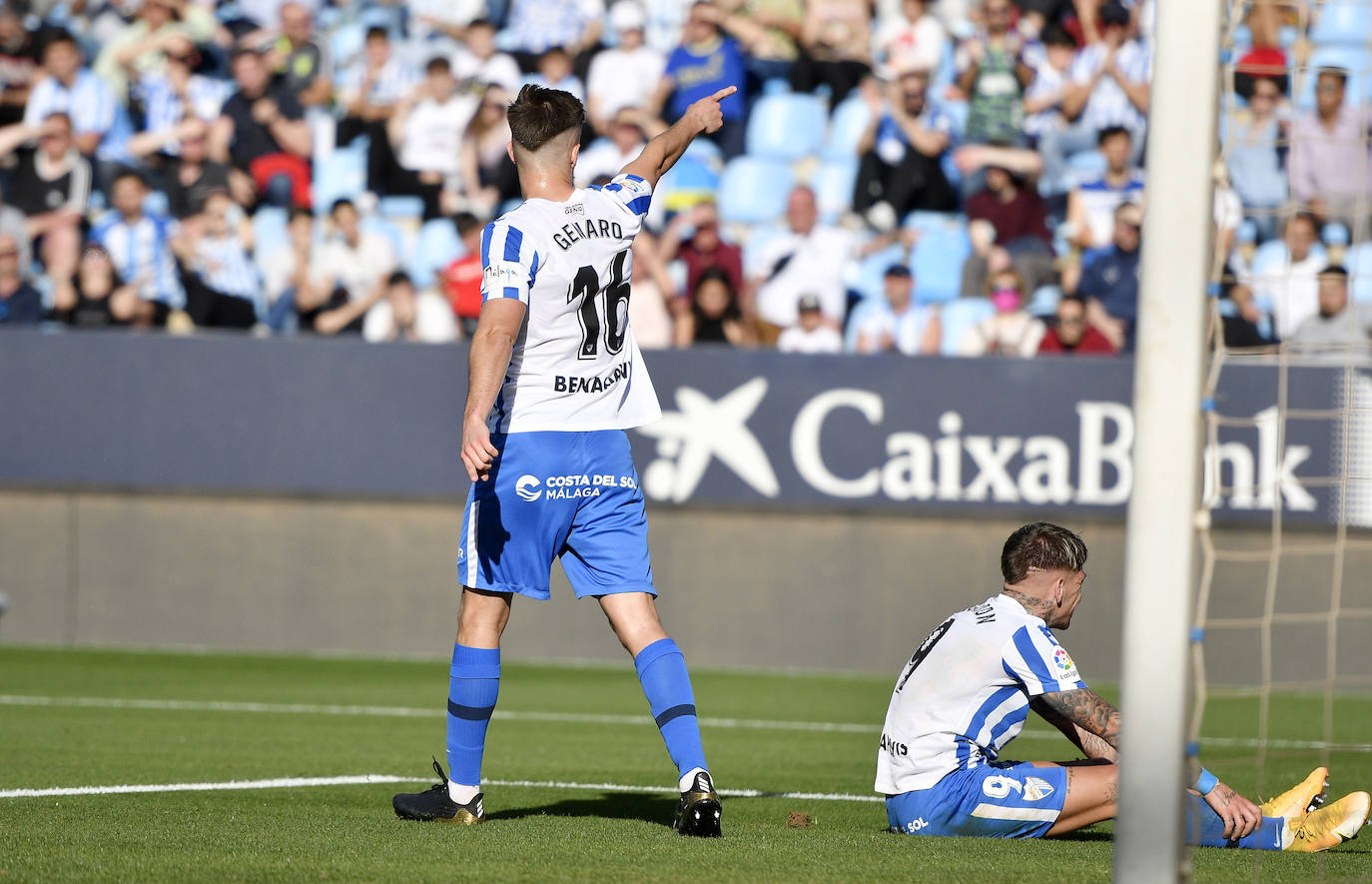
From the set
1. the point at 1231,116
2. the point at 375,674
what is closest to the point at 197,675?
the point at 375,674

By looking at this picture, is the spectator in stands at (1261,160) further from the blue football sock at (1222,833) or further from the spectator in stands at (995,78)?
the blue football sock at (1222,833)

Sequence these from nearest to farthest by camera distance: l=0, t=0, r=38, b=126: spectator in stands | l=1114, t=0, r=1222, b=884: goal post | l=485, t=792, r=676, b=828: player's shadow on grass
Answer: l=1114, t=0, r=1222, b=884: goal post, l=485, t=792, r=676, b=828: player's shadow on grass, l=0, t=0, r=38, b=126: spectator in stands

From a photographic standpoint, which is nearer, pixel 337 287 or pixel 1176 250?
pixel 1176 250

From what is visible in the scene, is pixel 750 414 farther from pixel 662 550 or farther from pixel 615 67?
pixel 615 67

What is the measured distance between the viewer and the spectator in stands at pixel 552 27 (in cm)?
1608

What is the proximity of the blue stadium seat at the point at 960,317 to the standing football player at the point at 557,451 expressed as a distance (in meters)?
8.46

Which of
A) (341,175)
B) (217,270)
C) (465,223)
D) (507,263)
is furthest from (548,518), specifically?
(341,175)

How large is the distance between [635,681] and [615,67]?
6062mm

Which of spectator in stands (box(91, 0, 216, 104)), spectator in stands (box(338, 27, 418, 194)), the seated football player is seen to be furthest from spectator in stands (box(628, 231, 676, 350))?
the seated football player

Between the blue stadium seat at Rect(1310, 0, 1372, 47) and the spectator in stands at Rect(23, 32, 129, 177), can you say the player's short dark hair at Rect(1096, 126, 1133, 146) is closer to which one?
the blue stadium seat at Rect(1310, 0, 1372, 47)

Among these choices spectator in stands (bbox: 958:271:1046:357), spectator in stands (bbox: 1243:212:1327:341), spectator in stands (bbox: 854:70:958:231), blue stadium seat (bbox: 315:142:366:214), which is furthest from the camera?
blue stadium seat (bbox: 315:142:366:214)

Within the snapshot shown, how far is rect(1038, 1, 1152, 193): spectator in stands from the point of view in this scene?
1505 cm

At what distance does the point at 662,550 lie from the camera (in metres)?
13.2

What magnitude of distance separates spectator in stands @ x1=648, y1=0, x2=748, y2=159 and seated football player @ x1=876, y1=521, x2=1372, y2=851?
10.5 metres
